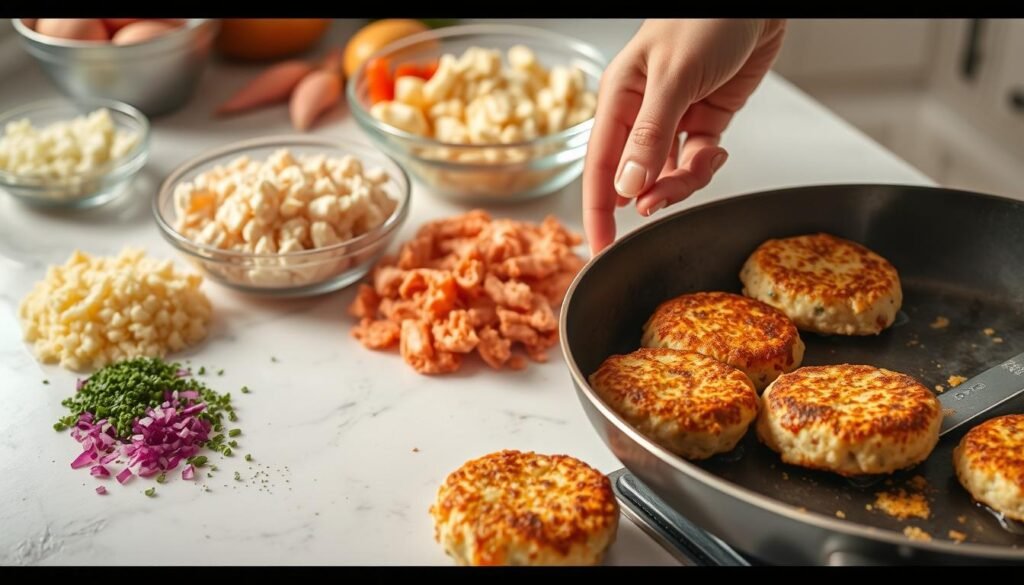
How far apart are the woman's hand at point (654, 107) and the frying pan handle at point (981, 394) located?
0.44 metres

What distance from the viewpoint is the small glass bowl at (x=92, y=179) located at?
174 cm

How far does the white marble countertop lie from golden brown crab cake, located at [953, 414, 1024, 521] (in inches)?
12.8

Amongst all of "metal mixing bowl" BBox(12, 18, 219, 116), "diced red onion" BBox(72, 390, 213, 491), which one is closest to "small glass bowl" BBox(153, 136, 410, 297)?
"diced red onion" BBox(72, 390, 213, 491)

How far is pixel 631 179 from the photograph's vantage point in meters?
1.34

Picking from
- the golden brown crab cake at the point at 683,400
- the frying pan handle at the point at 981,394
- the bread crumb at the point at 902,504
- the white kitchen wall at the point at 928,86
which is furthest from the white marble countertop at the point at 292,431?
the white kitchen wall at the point at 928,86

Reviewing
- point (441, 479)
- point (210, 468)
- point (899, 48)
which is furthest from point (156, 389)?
point (899, 48)

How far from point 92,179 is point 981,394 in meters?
1.38

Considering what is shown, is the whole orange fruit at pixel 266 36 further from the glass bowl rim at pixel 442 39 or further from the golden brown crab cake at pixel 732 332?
the golden brown crab cake at pixel 732 332

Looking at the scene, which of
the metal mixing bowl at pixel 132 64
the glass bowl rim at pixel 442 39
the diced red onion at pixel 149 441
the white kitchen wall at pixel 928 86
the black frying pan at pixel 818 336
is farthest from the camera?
the white kitchen wall at pixel 928 86

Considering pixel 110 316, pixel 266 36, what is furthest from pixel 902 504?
pixel 266 36

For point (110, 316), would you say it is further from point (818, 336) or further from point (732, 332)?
point (818, 336)

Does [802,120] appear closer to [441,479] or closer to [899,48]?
[441,479]

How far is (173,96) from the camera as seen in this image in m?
2.09

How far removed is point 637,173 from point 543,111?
1.85 ft
